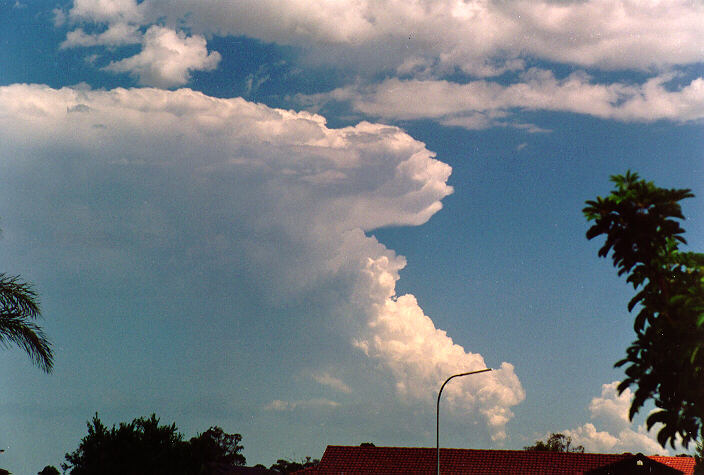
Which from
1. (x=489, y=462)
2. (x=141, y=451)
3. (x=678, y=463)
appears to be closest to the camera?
(x=141, y=451)

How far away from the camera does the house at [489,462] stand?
62.5 metres

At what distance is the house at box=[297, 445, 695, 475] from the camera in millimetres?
62531

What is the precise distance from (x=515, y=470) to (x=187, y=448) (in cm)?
2921

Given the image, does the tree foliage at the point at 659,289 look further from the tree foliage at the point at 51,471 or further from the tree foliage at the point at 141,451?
the tree foliage at the point at 51,471

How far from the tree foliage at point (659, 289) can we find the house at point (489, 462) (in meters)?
42.2

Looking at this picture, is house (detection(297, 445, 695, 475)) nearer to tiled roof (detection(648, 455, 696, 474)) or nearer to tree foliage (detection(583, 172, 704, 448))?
tiled roof (detection(648, 455, 696, 474))

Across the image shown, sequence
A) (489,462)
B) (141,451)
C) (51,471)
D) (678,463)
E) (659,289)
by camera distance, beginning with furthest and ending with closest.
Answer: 1. (51,471)
2. (489,462)
3. (678,463)
4. (141,451)
5. (659,289)

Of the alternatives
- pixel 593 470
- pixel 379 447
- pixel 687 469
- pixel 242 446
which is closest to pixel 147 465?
pixel 379 447

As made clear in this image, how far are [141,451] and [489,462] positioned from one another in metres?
31.0

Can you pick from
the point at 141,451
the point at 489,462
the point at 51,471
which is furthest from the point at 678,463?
the point at 51,471

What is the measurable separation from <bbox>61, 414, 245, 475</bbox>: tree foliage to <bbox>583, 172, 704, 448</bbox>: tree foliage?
3193cm

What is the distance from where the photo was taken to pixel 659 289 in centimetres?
2284

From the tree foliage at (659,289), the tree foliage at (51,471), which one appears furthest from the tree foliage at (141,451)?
the tree foliage at (51,471)

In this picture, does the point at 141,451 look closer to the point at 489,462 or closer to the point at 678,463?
the point at 489,462
